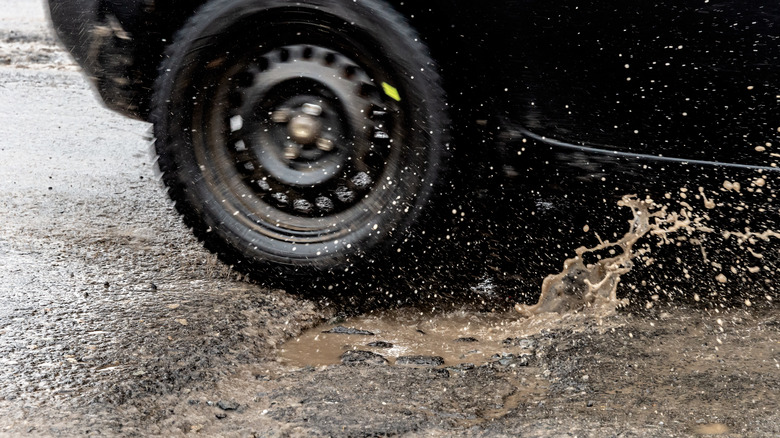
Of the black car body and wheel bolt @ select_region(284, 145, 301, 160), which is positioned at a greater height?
the black car body

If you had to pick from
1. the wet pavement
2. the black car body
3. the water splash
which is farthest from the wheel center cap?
the water splash

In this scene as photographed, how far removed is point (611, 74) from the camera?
101 inches

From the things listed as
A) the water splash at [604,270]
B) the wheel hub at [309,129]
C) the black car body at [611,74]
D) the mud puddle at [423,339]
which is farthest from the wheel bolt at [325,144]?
the water splash at [604,270]

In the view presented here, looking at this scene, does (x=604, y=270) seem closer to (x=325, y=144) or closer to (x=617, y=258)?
(x=617, y=258)

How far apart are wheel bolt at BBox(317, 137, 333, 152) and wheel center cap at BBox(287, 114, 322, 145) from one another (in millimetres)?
22

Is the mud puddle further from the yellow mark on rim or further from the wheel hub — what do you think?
the yellow mark on rim

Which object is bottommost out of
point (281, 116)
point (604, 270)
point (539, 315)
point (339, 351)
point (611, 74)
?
point (339, 351)

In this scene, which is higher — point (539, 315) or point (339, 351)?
point (539, 315)

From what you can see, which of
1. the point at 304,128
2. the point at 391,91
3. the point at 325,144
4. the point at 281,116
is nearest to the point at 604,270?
the point at 391,91

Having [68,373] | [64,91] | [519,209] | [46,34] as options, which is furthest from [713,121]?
[46,34]

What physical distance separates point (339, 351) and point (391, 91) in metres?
0.97

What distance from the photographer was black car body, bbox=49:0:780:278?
2459 millimetres

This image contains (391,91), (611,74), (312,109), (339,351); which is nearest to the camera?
(611,74)

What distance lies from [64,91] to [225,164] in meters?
3.62
